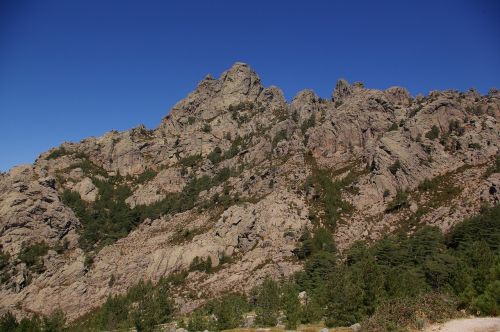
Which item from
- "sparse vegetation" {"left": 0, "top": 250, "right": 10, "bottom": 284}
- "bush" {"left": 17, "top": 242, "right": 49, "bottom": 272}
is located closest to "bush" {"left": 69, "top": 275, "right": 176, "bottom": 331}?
"bush" {"left": 17, "top": 242, "right": 49, "bottom": 272}

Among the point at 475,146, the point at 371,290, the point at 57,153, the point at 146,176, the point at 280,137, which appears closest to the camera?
the point at 371,290

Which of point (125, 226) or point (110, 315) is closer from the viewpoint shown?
point (110, 315)

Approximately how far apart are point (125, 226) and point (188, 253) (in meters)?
36.5

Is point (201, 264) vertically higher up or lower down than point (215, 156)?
lower down

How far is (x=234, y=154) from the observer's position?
154 meters

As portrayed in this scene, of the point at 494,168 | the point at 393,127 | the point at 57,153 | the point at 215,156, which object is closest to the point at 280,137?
the point at 215,156

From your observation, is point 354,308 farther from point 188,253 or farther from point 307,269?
point 188,253

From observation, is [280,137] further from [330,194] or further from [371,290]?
[371,290]

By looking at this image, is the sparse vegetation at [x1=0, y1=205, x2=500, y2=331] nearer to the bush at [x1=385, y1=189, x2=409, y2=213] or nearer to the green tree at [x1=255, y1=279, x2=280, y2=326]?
the green tree at [x1=255, y1=279, x2=280, y2=326]

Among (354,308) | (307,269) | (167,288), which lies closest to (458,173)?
(307,269)

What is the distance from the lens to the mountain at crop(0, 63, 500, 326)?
98750 mm

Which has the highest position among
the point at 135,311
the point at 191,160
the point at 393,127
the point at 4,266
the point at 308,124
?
the point at 308,124

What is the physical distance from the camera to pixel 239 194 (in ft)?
409

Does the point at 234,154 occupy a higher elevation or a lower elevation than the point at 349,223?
higher
